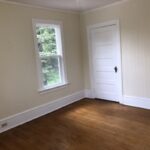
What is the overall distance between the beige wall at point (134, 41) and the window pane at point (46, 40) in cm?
134

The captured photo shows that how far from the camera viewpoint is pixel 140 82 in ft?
13.5

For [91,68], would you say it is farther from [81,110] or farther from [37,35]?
[37,35]

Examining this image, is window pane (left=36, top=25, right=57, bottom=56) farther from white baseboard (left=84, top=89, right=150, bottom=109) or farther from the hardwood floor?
white baseboard (left=84, top=89, right=150, bottom=109)

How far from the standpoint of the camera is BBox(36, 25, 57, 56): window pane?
4145 mm

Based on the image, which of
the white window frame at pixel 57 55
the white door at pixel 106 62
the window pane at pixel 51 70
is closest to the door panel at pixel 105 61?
the white door at pixel 106 62

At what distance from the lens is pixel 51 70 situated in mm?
4426

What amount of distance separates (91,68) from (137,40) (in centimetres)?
151

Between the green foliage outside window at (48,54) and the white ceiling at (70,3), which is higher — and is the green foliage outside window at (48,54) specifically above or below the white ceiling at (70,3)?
below

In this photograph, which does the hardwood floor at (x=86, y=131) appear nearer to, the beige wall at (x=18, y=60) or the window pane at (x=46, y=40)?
the beige wall at (x=18, y=60)

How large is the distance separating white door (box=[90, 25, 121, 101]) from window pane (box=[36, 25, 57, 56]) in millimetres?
1093

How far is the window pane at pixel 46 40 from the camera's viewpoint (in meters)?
4.14

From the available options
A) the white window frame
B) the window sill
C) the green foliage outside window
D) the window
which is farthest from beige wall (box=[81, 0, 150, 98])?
the window sill

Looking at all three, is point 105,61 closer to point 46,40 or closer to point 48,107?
point 46,40

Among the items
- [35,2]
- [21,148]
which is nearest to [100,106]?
[21,148]
